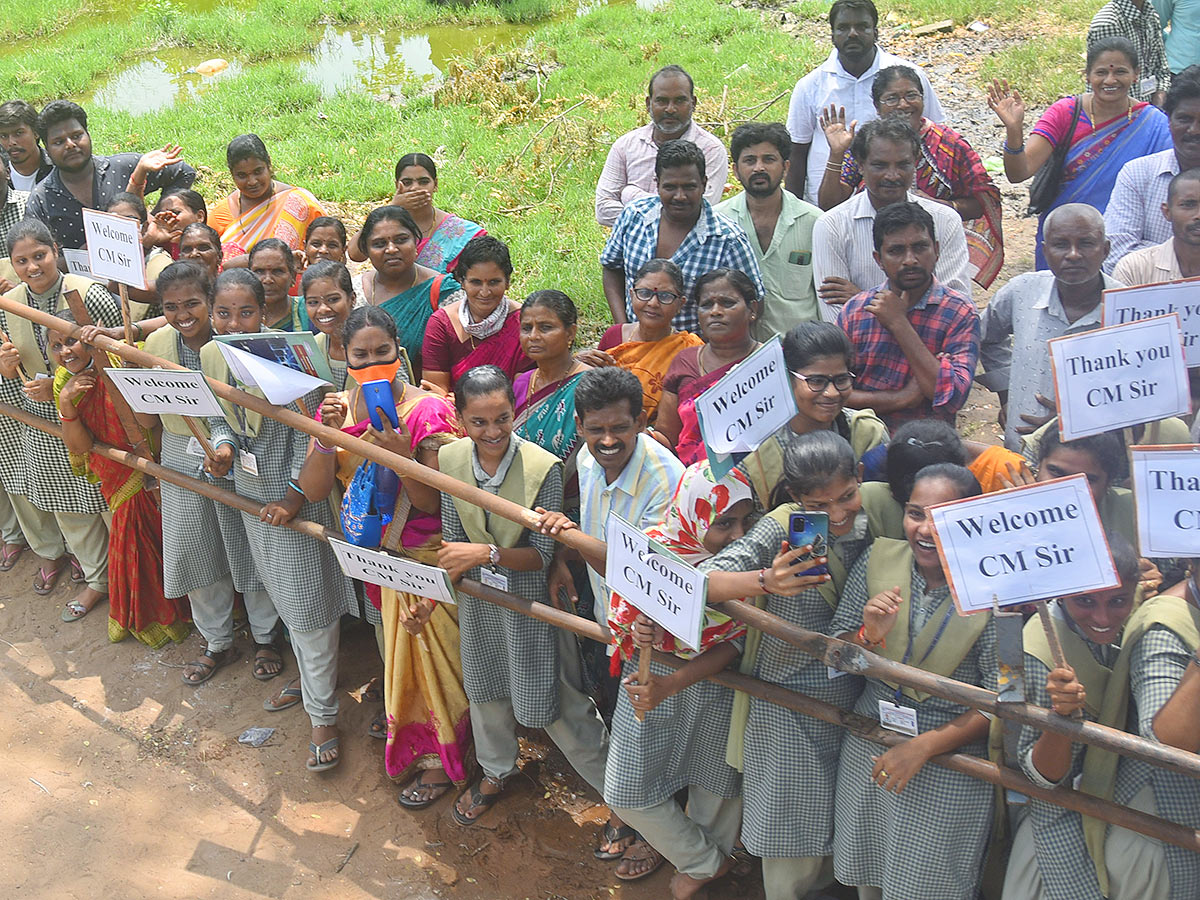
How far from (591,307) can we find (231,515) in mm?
3134

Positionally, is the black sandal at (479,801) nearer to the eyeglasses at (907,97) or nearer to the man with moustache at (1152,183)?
the man with moustache at (1152,183)

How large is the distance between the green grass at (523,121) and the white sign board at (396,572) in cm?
356

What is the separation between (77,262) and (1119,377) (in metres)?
4.63

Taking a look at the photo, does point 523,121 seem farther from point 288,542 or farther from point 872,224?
point 288,542

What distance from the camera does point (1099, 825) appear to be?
315 centimetres

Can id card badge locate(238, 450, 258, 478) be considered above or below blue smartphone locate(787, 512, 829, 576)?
below

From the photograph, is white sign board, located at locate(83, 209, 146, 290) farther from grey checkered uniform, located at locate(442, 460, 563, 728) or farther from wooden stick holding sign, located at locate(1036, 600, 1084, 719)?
wooden stick holding sign, located at locate(1036, 600, 1084, 719)

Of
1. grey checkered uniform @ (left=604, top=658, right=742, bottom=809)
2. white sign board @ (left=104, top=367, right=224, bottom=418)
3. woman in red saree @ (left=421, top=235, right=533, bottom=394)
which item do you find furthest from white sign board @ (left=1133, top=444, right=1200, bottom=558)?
white sign board @ (left=104, top=367, right=224, bottom=418)

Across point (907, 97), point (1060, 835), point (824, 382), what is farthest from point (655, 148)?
point (1060, 835)

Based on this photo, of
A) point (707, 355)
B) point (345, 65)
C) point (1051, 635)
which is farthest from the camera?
point (345, 65)

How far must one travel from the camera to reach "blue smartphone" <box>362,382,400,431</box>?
13.1ft

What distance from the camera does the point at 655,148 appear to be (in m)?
6.02

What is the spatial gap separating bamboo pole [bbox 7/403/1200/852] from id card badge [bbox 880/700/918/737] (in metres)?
0.03

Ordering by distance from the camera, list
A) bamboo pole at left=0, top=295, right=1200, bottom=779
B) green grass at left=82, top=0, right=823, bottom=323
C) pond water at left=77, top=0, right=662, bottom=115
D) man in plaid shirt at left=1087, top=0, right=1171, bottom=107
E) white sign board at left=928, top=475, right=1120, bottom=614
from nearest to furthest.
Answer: white sign board at left=928, top=475, right=1120, bottom=614
bamboo pole at left=0, top=295, right=1200, bottom=779
man in plaid shirt at left=1087, top=0, right=1171, bottom=107
green grass at left=82, top=0, right=823, bottom=323
pond water at left=77, top=0, right=662, bottom=115
